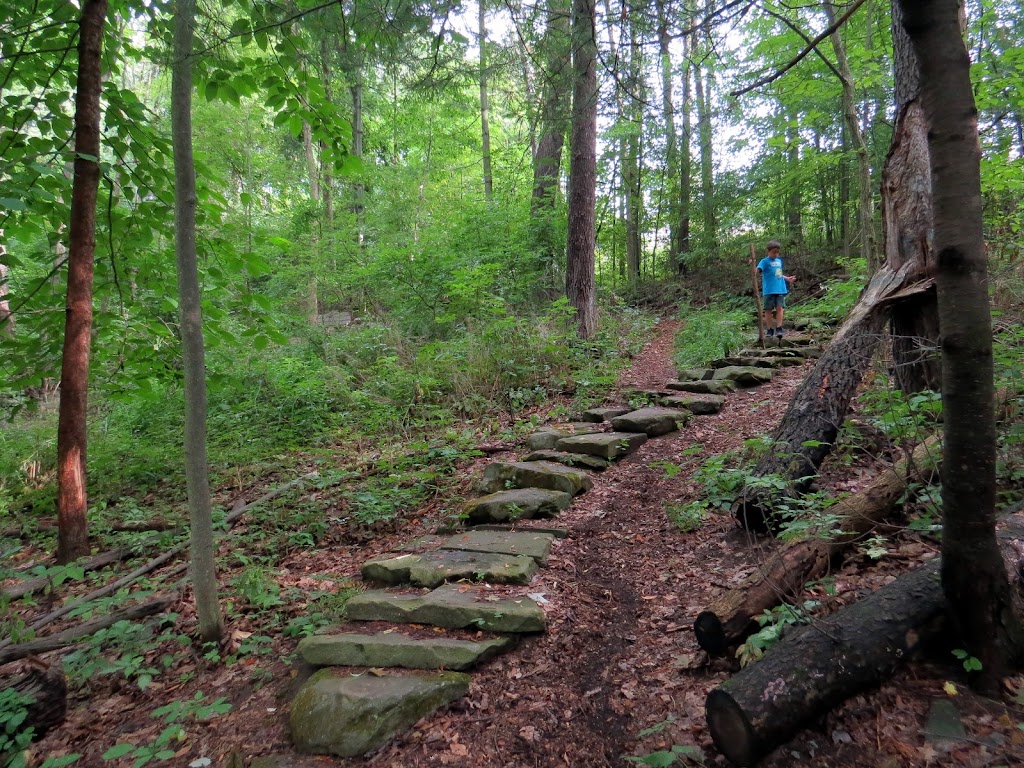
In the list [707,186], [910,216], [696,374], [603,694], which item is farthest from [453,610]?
[707,186]

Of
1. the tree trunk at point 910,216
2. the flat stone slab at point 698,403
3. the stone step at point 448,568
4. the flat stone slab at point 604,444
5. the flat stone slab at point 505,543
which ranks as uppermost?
the tree trunk at point 910,216

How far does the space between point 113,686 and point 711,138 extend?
19722mm

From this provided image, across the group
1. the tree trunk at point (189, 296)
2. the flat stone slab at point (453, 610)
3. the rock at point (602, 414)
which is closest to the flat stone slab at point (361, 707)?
the flat stone slab at point (453, 610)

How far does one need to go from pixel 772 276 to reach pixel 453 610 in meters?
8.81

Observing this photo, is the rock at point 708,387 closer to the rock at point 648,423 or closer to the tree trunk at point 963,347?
the rock at point 648,423

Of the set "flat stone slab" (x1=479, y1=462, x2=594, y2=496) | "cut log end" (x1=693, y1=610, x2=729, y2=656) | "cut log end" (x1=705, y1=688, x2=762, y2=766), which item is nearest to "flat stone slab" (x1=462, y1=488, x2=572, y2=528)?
"flat stone slab" (x1=479, y1=462, x2=594, y2=496)

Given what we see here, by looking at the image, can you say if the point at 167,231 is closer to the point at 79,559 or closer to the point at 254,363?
the point at 79,559

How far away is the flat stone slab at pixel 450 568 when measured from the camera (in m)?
3.58

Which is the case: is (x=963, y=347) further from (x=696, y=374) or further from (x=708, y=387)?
(x=696, y=374)

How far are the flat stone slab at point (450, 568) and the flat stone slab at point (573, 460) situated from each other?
1.89 m

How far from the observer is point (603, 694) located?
2668 mm

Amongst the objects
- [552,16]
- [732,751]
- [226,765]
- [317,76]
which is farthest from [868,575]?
[317,76]

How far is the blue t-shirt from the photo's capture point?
9.54 m

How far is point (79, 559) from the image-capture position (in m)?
4.24
